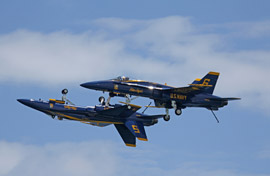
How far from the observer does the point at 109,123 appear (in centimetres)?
12044

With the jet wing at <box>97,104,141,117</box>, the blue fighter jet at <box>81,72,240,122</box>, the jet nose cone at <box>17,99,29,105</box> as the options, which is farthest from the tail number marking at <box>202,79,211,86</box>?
the jet nose cone at <box>17,99,29,105</box>

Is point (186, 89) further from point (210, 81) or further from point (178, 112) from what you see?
point (210, 81)

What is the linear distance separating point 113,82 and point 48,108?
9.32 metres

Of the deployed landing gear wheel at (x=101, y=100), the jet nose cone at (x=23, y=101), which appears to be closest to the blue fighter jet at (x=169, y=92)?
the deployed landing gear wheel at (x=101, y=100)

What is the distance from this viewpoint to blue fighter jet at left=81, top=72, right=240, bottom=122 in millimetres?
116812

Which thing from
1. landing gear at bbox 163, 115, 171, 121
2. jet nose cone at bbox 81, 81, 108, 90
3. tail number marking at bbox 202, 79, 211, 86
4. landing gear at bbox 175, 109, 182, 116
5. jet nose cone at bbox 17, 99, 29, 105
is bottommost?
landing gear at bbox 163, 115, 171, 121

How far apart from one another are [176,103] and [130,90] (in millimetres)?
6574

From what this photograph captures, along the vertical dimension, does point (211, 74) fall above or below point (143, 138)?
above

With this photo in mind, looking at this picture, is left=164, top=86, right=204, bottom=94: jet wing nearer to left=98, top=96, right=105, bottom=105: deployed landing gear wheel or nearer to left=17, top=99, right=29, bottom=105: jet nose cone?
left=98, top=96, right=105, bottom=105: deployed landing gear wheel

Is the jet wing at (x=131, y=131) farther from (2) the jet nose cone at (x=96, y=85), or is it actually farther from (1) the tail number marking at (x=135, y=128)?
(2) the jet nose cone at (x=96, y=85)

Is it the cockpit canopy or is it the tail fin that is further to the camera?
the tail fin

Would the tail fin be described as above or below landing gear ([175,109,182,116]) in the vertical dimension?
above

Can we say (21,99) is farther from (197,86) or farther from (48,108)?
→ (197,86)

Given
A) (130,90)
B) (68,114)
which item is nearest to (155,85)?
(130,90)
